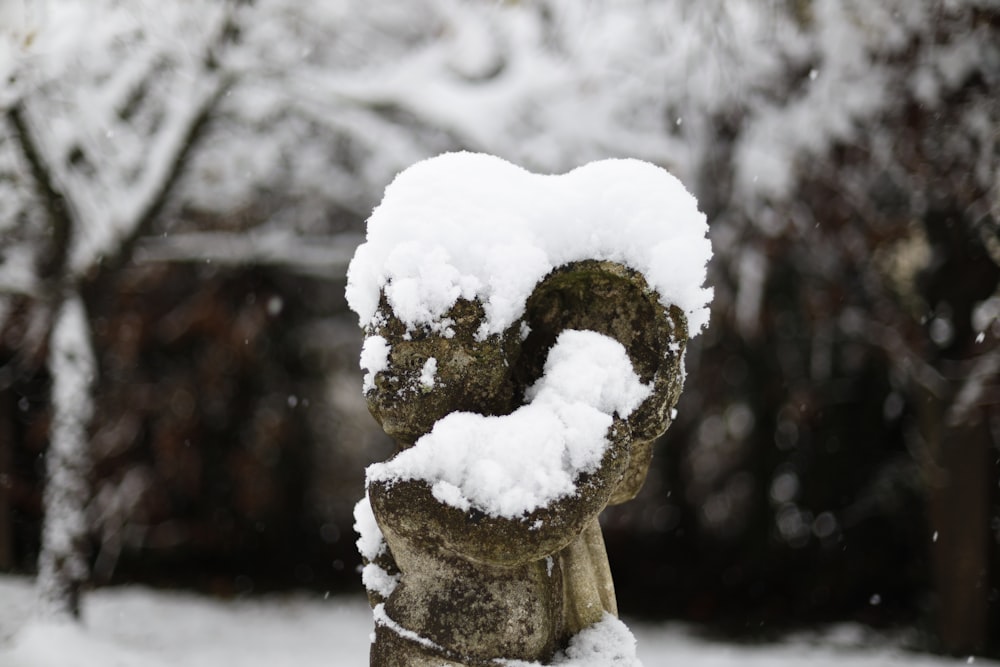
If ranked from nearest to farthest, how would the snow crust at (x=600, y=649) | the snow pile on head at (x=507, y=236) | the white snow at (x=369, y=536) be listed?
the snow pile on head at (x=507, y=236) → the snow crust at (x=600, y=649) → the white snow at (x=369, y=536)

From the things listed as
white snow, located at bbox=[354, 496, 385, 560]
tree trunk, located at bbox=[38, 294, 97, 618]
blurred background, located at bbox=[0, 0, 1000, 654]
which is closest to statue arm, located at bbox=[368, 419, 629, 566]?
white snow, located at bbox=[354, 496, 385, 560]

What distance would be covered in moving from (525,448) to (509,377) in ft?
0.92

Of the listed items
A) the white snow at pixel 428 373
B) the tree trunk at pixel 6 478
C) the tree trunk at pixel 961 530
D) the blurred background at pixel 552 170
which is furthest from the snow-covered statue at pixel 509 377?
the tree trunk at pixel 6 478

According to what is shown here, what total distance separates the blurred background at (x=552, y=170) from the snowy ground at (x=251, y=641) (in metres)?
0.42

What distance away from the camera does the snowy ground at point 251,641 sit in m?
5.10

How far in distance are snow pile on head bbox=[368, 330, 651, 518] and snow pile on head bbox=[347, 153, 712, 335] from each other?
0.19m

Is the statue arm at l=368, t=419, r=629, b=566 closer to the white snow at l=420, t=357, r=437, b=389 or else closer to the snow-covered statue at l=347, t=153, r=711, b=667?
the snow-covered statue at l=347, t=153, r=711, b=667

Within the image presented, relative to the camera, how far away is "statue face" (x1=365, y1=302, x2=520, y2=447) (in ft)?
5.92

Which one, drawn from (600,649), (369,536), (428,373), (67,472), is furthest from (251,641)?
(428,373)

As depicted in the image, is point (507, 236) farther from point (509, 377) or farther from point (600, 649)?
point (600, 649)

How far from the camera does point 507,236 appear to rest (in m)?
1.89

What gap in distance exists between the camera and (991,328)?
5500mm

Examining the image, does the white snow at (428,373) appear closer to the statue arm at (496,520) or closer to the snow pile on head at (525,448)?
the snow pile on head at (525,448)

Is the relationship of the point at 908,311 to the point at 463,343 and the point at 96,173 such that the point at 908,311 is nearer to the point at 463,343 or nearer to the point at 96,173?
the point at 463,343
